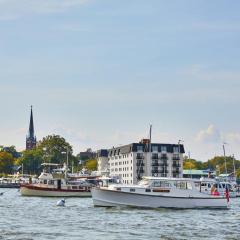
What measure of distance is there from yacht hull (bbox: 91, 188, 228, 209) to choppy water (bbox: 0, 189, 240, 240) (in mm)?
2542

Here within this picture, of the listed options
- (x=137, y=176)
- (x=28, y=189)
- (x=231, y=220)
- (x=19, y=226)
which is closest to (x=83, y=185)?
(x=28, y=189)

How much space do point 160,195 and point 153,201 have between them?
3.68 feet

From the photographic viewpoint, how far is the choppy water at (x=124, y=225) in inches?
1715

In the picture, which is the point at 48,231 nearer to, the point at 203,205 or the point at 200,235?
the point at 200,235

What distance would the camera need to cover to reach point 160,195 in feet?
232

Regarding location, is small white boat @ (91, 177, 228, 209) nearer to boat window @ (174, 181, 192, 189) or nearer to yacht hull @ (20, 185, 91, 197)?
boat window @ (174, 181, 192, 189)

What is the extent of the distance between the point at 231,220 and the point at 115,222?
13.5 m

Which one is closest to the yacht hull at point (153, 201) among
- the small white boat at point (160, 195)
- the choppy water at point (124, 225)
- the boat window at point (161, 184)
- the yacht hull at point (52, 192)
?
the small white boat at point (160, 195)

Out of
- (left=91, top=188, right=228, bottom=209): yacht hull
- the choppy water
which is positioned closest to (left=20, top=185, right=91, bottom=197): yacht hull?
(left=91, top=188, right=228, bottom=209): yacht hull

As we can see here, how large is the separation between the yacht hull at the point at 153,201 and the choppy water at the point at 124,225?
2.54 meters

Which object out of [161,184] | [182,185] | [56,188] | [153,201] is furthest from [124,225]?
[56,188]

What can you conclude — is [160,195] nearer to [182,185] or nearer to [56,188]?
[182,185]

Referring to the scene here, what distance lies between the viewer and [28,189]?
371 ft

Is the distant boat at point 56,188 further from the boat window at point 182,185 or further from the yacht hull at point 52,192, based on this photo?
the boat window at point 182,185
